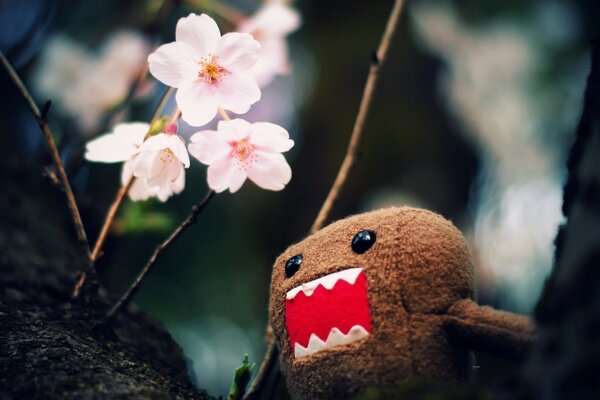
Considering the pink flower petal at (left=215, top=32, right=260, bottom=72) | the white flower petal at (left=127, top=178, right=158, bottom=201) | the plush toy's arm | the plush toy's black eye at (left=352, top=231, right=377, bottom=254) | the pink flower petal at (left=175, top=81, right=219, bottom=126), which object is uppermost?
the pink flower petal at (left=215, top=32, right=260, bottom=72)

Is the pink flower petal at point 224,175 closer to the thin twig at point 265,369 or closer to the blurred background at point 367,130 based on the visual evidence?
the thin twig at point 265,369

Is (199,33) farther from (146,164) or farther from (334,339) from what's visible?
(334,339)

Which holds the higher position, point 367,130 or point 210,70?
point 367,130

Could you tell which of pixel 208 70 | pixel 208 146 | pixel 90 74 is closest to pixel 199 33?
pixel 208 70

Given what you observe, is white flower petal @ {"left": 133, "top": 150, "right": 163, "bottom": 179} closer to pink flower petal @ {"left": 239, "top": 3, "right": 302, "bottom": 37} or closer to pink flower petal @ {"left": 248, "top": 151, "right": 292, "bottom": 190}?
pink flower petal @ {"left": 248, "top": 151, "right": 292, "bottom": 190}

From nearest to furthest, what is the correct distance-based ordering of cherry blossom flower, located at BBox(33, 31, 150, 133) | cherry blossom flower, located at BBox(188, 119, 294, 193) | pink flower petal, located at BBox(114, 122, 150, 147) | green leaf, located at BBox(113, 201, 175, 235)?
1. cherry blossom flower, located at BBox(188, 119, 294, 193)
2. pink flower petal, located at BBox(114, 122, 150, 147)
3. green leaf, located at BBox(113, 201, 175, 235)
4. cherry blossom flower, located at BBox(33, 31, 150, 133)

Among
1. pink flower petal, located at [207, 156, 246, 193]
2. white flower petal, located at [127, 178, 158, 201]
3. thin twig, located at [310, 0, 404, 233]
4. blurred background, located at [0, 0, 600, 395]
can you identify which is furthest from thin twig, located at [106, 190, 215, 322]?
blurred background, located at [0, 0, 600, 395]
